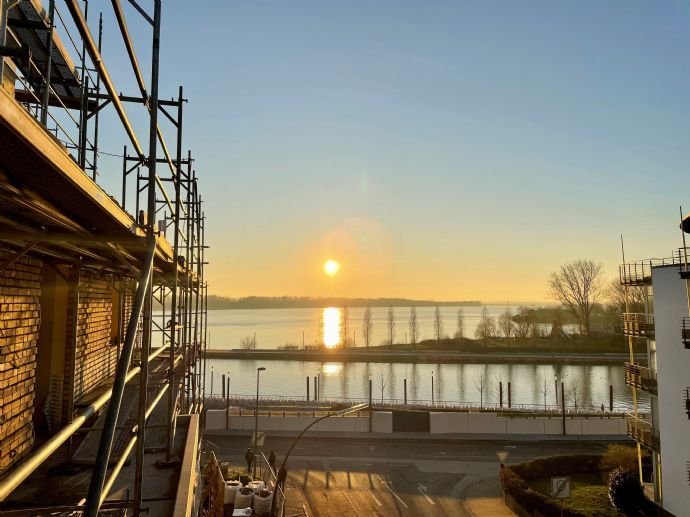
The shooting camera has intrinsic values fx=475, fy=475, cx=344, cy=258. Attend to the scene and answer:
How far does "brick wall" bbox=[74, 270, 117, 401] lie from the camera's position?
7.48 m

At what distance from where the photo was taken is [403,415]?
2672cm

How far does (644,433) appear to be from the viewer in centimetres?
1664

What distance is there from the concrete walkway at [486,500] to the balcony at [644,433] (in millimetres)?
5226

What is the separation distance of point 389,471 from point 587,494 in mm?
7609

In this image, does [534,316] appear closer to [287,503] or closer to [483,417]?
[483,417]

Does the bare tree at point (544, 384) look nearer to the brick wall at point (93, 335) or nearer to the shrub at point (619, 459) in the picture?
the shrub at point (619, 459)

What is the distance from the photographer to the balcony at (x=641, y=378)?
53.6ft

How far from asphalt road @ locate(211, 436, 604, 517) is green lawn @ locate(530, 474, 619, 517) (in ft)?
6.30

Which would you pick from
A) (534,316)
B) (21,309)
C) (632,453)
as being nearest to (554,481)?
(632,453)

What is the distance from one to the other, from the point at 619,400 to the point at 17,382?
46.8 meters

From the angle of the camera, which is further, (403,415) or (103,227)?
(403,415)

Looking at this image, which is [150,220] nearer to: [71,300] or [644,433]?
[71,300]

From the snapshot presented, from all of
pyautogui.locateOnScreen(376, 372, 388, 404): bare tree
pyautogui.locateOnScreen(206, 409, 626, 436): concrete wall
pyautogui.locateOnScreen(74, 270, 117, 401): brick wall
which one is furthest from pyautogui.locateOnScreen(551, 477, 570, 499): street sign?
pyautogui.locateOnScreen(376, 372, 388, 404): bare tree

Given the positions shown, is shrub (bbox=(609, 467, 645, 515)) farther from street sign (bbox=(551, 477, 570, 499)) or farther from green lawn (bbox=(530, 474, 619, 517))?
street sign (bbox=(551, 477, 570, 499))
